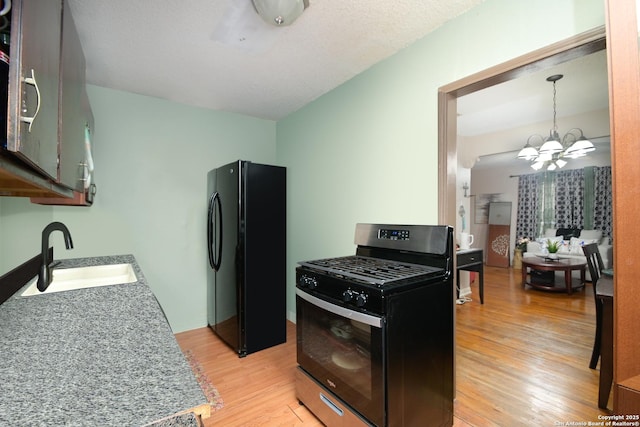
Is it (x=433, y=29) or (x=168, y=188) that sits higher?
(x=433, y=29)

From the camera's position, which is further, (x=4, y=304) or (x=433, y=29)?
(x=433, y=29)

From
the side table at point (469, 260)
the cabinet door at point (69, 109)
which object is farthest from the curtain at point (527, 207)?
the cabinet door at point (69, 109)

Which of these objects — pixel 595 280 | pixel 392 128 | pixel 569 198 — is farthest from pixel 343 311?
pixel 569 198

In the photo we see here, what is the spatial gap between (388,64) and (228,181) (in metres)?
1.69

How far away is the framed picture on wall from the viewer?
7.55 metres

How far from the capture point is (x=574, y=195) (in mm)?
6164

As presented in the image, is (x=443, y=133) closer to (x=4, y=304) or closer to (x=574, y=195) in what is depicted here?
(x=4, y=304)

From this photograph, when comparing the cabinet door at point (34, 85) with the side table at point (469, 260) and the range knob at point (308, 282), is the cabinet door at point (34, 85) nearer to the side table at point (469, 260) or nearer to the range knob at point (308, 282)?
the range knob at point (308, 282)

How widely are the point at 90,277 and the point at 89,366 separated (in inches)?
65.7

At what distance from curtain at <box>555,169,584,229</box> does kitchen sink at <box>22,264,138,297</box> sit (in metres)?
7.87

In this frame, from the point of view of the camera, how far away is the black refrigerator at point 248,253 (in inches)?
103

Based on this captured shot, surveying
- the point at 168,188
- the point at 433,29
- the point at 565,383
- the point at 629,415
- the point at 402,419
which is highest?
the point at 433,29

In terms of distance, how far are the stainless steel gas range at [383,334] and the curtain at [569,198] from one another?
6.46m

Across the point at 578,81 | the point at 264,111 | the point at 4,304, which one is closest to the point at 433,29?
the point at 264,111
